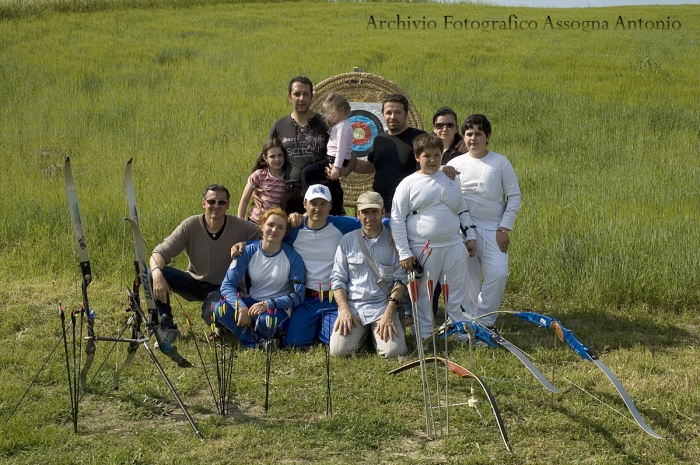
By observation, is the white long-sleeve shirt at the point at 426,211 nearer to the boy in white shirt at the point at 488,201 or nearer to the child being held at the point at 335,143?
the boy in white shirt at the point at 488,201

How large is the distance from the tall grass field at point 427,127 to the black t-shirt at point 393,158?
1352 mm

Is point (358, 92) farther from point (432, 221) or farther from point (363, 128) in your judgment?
point (432, 221)

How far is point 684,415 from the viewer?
437cm

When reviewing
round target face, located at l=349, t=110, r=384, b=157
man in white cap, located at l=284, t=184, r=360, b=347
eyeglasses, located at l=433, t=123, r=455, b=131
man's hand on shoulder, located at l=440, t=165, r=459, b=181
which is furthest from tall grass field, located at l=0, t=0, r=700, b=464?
round target face, located at l=349, t=110, r=384, b=157

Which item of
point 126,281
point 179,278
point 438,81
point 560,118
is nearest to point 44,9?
point 438,81

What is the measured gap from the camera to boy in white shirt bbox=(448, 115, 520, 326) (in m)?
5.71

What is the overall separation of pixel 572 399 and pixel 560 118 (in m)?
10.2

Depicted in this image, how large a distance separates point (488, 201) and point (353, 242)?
102 centimetres

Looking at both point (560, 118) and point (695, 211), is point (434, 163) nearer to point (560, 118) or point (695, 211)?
point (695, 211)

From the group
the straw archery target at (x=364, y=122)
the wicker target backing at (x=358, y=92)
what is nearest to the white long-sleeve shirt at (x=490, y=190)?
the wicker target backing at (x=358, y=92)

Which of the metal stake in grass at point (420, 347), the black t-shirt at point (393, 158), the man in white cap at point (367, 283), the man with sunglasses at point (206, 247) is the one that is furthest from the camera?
the black t-shirt at point (393, 158)

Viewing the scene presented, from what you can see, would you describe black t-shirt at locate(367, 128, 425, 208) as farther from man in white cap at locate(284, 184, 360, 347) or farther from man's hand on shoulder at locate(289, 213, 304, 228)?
man's hand on shoulder at locate(289, 213, 304, 228)

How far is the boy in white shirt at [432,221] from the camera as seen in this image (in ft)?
17.8

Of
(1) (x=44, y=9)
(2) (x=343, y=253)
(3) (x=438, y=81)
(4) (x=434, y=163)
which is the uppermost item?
(1) (x=44, y=9)
